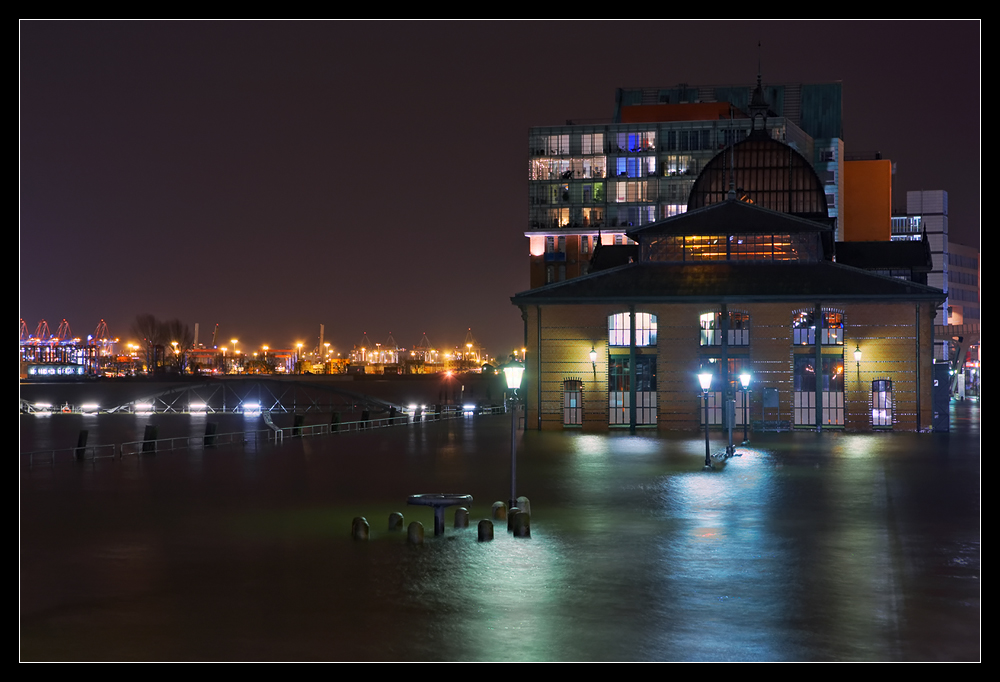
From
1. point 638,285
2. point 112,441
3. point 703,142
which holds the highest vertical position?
point 703,142

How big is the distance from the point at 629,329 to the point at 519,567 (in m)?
40.2

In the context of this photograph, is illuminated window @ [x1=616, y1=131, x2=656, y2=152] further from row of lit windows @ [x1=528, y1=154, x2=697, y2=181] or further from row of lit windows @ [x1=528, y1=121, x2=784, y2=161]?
row of lit windows @ [x1=528, y1=154, x2=697, y2=181]

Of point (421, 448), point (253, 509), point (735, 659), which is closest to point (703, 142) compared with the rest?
point (421, 448)

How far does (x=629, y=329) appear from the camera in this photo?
58.9 meters

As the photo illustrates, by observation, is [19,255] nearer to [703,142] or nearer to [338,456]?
[338,456]

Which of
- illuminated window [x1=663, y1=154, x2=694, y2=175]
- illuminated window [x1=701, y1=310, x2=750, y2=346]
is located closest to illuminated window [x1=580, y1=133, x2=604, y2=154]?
illuminated window [x1=663, y1=154, x2=694, y2=175]

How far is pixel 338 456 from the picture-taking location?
143 ft

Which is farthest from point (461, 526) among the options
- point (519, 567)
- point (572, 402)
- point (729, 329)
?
point (729, 329)

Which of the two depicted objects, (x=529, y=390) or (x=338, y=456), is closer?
(x=338, y=456)

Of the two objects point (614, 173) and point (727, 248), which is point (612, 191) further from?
point (727, 248)

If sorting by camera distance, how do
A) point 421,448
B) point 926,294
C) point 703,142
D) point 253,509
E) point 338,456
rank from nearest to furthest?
point 253,509 < point 338,456 < point 421,448 < point 926,294 < point 703,142
